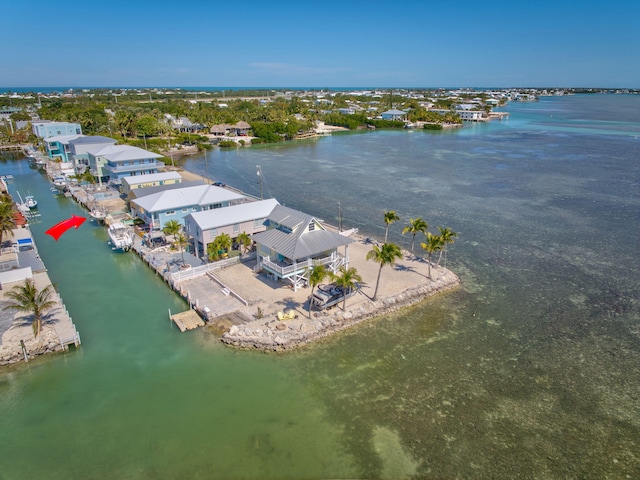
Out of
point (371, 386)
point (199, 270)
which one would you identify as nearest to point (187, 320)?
point (199, 270)

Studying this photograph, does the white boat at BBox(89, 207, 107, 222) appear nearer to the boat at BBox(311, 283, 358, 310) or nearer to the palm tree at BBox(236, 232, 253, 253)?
the palm tree at BBox(236, 232, 253, 253)

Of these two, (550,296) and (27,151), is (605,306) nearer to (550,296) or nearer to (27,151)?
(550,296)

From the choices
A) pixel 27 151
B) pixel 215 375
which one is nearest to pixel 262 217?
pixel 215 375

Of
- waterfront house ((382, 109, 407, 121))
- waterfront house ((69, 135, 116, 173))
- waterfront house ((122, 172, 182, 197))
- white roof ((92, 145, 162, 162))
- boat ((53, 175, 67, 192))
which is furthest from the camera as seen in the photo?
waterfront house ((382, 109, 407, 121))

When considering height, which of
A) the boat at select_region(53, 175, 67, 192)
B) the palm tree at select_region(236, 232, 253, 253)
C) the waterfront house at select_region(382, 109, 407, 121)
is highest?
the waterfront house at select_region(382, 109, 407, 121)

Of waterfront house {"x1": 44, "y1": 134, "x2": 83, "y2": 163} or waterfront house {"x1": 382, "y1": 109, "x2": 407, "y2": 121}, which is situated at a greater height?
waterfront house {"x1": 382, "y1": 109, "x2": 407, "y2": 121}

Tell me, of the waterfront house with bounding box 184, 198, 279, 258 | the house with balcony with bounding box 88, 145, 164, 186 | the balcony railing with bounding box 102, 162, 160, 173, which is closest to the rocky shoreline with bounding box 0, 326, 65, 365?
the waterfront house with bounding box 184, 198, 279, 258

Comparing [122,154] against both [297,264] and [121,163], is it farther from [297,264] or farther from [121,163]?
[297,264]
